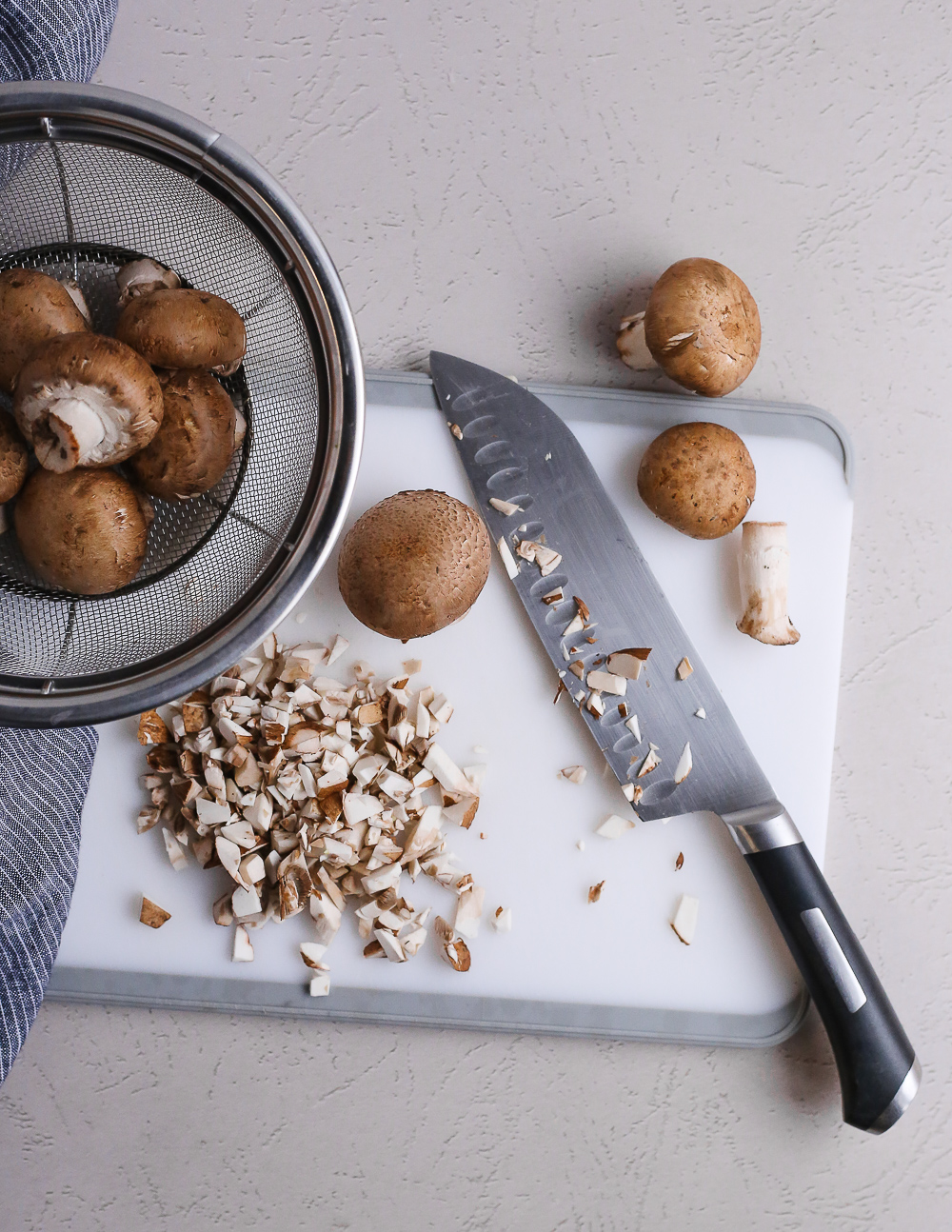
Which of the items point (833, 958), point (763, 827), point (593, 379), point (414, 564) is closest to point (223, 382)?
point (414, 564)

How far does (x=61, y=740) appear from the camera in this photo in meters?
0.86

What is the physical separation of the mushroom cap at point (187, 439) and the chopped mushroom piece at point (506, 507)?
27 cm

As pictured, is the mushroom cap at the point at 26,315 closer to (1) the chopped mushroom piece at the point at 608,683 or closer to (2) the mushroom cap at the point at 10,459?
(2) the mushroom cap at the point at 10,459

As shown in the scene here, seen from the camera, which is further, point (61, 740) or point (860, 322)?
point (860, 322)

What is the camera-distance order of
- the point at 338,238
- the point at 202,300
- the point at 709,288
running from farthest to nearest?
the point at 338,238, the point at 709,288, the point at 202,300

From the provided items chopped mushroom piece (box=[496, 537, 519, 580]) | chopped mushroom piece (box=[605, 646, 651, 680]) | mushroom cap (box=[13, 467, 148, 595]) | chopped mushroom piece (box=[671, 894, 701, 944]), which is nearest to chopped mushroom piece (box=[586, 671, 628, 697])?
chopped mushroom piece (box=[605, 646, 651, 680])

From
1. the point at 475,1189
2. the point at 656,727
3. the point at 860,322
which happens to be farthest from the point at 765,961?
the point at 860,322

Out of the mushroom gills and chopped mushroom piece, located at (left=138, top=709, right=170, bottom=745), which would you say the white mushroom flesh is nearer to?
the mushroom gills

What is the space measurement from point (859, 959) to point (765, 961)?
0.09 meters

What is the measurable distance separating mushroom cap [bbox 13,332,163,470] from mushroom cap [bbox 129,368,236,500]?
0.03 metres

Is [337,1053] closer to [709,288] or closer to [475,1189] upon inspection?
[475,1189]

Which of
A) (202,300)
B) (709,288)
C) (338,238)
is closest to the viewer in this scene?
(202,300)

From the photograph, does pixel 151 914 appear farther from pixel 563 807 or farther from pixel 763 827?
pixel 763 827

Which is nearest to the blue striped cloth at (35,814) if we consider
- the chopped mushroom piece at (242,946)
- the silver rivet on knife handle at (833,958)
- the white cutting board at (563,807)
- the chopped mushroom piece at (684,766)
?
the white cutting board at (563,807)
